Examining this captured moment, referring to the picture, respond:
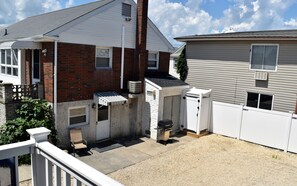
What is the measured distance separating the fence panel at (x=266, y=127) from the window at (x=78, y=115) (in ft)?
28.5

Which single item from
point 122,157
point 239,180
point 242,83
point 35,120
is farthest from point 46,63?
point 242,83

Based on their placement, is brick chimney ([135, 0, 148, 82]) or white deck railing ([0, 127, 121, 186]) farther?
brick chimney ([135, 0, 148, 82])

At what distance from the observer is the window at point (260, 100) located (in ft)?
47.2

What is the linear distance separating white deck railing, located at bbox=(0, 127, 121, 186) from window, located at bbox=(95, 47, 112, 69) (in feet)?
32.5

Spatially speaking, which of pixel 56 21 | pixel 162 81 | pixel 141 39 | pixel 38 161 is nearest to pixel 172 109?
pixel 162 81

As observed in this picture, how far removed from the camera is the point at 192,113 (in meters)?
14.4

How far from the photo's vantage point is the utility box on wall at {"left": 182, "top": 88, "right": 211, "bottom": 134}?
554 inches

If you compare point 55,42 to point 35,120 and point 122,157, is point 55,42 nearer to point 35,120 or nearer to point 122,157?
point 35,120

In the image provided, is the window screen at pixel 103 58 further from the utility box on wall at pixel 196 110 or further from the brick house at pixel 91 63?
the utility box on wall at pixel 196 110

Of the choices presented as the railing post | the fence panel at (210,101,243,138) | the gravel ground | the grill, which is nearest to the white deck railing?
the railing post

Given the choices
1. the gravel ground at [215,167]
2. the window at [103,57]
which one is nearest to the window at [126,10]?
the window at [103,57]

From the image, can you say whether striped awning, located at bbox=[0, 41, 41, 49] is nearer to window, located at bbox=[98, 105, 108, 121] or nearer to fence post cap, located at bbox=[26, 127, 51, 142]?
window, located at bbox=[98, 105, 108, 121]

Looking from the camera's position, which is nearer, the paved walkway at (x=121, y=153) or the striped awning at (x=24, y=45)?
the paved walkway at (x=121, y=153)

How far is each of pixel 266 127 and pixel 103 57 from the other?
945cm
